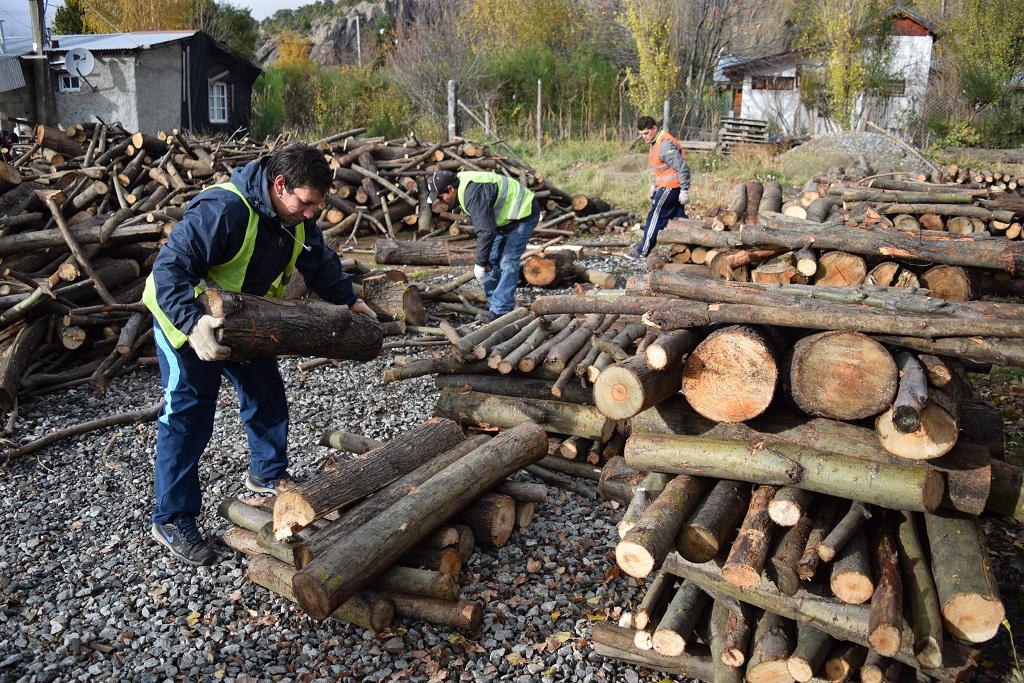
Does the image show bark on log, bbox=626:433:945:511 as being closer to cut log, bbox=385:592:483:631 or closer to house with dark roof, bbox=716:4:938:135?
cut log, bbox=385:592:483:631

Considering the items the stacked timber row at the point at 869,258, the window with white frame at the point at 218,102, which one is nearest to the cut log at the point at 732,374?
the stacked timber row at the point at 869,258

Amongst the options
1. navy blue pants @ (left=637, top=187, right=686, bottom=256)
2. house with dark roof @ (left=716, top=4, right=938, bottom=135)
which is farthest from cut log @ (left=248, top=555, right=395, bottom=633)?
house with dark roof @ (left=716, top=4, right=938, bottom=135)

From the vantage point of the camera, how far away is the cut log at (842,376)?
2.97 m

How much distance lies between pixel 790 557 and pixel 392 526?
1.71 m

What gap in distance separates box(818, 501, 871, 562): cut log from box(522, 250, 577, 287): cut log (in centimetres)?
648

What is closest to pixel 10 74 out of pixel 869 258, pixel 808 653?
pixel 869 258

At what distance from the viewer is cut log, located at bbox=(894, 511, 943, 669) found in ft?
8.79

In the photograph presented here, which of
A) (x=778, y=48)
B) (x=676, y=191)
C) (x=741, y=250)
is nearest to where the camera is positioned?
(x=741, y=250)

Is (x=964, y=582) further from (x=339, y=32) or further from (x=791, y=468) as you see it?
(x=339, y=32)

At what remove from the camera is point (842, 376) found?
3.05 meters

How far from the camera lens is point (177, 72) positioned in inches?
853

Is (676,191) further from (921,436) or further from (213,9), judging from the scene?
(213,9)

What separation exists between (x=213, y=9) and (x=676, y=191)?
29938 mm

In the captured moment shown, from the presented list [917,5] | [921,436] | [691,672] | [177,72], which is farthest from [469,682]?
[917,5]
